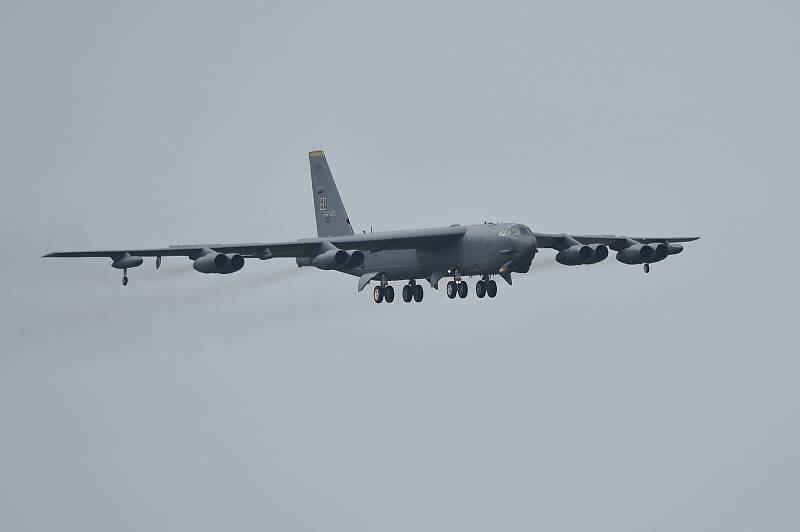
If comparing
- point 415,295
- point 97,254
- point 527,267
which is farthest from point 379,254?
point 97,254

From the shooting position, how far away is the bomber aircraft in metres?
57.0

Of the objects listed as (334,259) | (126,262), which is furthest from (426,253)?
(126,262)

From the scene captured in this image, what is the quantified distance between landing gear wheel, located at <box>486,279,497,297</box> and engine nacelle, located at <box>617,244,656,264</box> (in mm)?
5629

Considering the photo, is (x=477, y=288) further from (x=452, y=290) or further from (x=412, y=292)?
(x=412, y=292)

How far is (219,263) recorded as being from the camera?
184ft

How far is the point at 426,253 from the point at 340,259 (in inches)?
167

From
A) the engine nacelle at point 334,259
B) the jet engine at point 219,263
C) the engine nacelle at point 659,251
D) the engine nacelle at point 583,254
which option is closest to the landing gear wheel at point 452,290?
the engine nacelle at point 583,254

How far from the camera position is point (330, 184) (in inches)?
2653

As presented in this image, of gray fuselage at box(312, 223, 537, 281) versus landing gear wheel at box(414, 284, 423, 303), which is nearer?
gray fuselage at box(312, 223, 537, 281)

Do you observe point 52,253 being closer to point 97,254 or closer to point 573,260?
point 97,254

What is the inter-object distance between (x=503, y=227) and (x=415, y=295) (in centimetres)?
744

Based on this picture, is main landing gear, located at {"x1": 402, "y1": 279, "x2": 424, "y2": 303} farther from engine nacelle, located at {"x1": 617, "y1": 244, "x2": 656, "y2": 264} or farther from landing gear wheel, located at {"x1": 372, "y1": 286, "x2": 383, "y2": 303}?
engine nacelle, located at {"x1": 617, "y1": 244, "x2": 656, "y2": 264}

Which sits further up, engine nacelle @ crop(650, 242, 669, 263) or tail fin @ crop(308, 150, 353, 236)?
tail fin @ crop(308, 150, 353, 236)

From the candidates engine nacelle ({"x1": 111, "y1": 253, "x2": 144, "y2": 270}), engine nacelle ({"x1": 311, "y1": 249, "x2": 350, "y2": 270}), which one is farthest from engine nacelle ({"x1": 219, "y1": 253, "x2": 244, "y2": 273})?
engine nacelle ({"x1": 111, "y1": 253, "x2": 144, "y2": 270})
